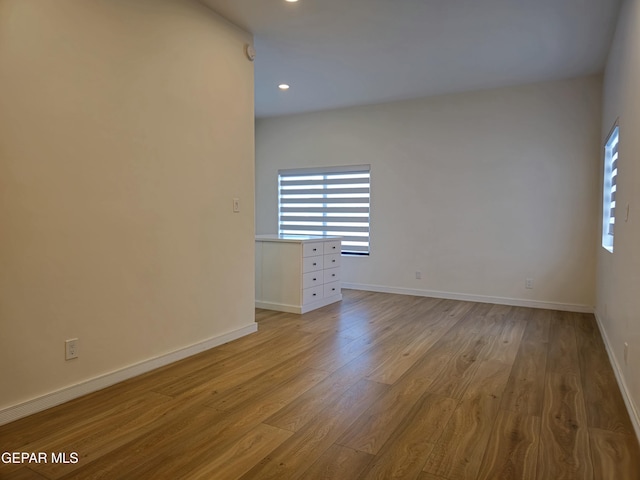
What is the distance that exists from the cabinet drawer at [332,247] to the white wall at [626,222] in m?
2.79

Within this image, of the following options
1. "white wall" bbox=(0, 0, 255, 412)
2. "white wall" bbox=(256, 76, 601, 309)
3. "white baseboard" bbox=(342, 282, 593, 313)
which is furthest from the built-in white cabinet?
"white wall" bbox=(256, 76, 601, 309)

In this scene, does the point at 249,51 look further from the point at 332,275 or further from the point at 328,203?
the point at 328,203

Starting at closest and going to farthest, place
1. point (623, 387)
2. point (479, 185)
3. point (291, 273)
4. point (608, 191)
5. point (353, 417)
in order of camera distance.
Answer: point (353, 417) → point (623, 387) → point (608, 191) → point (291, 273) → point (479, 185)

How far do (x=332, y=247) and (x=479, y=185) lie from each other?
204cm

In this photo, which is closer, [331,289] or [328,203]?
[331,289]

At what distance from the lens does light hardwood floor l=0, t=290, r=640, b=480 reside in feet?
5.92

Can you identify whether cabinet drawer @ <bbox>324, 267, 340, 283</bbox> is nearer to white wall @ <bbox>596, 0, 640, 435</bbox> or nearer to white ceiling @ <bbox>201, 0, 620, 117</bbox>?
white ceiling @ <bbox>201, 0, 620, 117</bbox>

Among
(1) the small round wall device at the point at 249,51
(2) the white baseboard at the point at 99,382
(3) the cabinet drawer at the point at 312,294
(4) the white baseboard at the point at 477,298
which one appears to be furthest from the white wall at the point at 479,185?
(2) the white baseboard at the point at 99,382

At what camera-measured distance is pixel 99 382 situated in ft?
8.43

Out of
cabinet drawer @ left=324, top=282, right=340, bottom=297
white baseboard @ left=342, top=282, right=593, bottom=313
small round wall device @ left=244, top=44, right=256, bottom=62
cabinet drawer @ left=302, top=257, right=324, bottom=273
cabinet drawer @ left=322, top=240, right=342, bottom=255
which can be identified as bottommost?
white baseboard @ left=342, top=282, right=593, bottom=313

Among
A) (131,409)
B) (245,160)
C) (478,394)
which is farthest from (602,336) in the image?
(131,409)

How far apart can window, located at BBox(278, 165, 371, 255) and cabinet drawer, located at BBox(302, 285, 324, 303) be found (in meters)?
1.48

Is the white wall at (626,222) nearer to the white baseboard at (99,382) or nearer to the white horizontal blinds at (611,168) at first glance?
the white horizontal blinds at (611,168)

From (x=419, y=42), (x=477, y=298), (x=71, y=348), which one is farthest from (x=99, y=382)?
(x=477, y=298)
